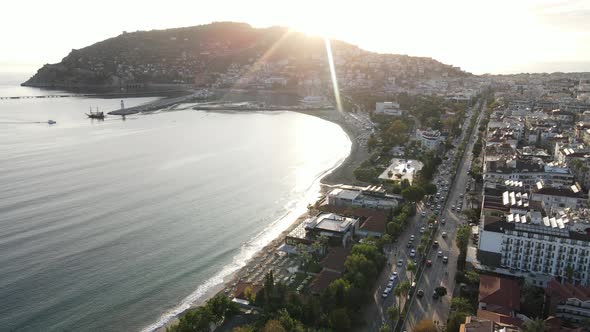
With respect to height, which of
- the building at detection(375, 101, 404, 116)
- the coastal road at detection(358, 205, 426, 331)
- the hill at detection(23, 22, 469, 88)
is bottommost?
the coastal road at detection(358, 205, 426, 331)

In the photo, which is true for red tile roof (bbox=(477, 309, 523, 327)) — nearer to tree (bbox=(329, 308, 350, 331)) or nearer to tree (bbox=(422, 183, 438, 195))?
tree (bbox=(329, 308, 350, 331))

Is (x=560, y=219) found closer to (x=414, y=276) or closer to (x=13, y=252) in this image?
(x=414, y=276)

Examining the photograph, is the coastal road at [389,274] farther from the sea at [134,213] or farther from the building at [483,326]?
the sea at [134,213]

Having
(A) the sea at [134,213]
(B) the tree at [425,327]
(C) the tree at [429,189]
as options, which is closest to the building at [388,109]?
(A) the sea at [134,213]

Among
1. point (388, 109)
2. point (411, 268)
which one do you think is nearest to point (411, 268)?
point (411, 268)

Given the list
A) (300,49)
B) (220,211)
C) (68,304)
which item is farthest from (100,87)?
(68,304)

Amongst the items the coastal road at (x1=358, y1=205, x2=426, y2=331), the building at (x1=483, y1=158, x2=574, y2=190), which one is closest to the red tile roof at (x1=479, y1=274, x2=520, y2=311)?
the coastal road at (x1=358, y1=205, x2=426, y2=331)
